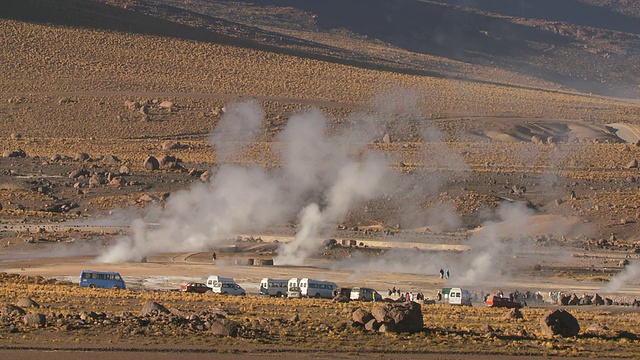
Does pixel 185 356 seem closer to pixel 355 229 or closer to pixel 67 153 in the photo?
pixel 355 229

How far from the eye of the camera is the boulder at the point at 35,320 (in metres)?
37.0

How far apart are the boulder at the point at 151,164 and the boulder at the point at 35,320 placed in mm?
54219

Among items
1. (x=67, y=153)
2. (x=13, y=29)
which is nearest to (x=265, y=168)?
(x=67, y=153)

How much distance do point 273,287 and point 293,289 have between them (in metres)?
0.87

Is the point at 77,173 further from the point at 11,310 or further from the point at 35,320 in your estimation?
the point at 35,320

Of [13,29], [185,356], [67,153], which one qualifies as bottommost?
[185,356]

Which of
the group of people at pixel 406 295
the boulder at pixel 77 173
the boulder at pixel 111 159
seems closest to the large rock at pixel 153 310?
the group of people at pixel 406 295

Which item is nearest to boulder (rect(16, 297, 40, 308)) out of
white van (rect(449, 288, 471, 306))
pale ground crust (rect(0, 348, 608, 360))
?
pale ground crust (rect(0, 348, 608, 360))

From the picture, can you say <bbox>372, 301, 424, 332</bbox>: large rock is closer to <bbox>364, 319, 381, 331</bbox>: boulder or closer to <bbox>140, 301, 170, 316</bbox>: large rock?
<bbox>364, 319, 381, 331</bbox>: boulder

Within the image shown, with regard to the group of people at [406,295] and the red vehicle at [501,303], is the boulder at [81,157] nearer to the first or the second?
the group of people at [406,295]

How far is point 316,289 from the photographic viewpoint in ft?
→ 170

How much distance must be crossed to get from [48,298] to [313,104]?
84.9m

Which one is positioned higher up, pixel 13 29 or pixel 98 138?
pixel 13 29

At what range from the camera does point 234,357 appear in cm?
3366
